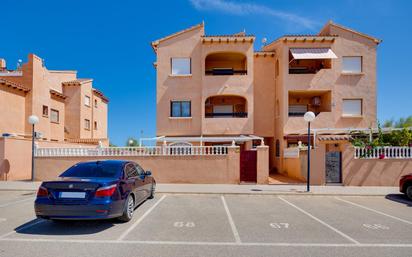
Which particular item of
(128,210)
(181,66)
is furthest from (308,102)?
(128,210)

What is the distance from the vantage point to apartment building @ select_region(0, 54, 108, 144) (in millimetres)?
18125

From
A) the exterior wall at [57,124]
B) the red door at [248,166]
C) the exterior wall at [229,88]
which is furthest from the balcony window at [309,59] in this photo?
the exterior wall at [57,124]

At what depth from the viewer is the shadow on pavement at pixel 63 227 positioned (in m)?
5.62

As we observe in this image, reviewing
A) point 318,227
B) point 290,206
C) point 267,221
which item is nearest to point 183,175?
point 290,206

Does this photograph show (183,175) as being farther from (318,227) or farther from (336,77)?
(336,77)

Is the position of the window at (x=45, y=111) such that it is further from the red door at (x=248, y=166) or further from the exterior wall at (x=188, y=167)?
the red door at (x=248, y=166)

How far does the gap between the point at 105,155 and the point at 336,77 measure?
1838 cm

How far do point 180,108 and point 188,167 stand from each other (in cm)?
715

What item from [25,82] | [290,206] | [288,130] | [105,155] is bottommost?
[290,206]

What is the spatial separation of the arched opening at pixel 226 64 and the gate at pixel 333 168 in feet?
32.8

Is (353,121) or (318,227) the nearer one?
(318,227)

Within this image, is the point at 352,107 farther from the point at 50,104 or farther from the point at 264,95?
the point at 50,104

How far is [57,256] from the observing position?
439cm

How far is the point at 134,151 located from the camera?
13.6m
